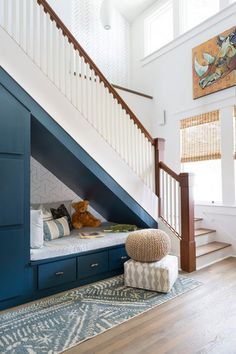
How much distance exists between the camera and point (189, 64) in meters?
4.75

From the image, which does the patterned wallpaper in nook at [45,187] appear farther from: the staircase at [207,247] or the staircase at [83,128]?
the staircase at [207,247]

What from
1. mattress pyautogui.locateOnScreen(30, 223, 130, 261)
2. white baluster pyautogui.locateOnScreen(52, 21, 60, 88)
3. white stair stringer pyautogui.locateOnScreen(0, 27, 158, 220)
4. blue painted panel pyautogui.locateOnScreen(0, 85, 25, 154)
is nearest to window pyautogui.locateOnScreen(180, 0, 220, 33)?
white baluster pyautogui.locateOnScreen(52, 21, 60, 88)

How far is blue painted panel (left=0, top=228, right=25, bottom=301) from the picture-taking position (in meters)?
2.28

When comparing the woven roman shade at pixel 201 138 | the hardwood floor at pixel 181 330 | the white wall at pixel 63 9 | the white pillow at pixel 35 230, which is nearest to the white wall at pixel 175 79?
the woven roman shade at pixel 201 138

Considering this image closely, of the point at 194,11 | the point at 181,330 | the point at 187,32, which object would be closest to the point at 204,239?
the point at 181,330

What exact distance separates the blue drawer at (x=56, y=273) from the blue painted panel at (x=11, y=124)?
46.9 inches

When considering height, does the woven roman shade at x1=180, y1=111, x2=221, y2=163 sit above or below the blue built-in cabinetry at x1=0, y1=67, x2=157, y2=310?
above

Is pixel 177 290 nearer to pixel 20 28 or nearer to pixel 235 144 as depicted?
pixel 235 144

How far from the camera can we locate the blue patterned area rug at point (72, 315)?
1812 mm

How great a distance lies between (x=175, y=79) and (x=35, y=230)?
13.2 feet

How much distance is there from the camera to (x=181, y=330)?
196 centimetres

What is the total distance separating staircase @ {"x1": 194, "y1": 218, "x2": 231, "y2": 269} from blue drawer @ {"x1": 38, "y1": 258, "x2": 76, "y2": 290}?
1.69 m

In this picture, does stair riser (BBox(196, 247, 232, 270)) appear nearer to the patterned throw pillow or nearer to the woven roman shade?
the woven roman shade

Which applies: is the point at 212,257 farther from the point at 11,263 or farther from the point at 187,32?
the point at 187,32
